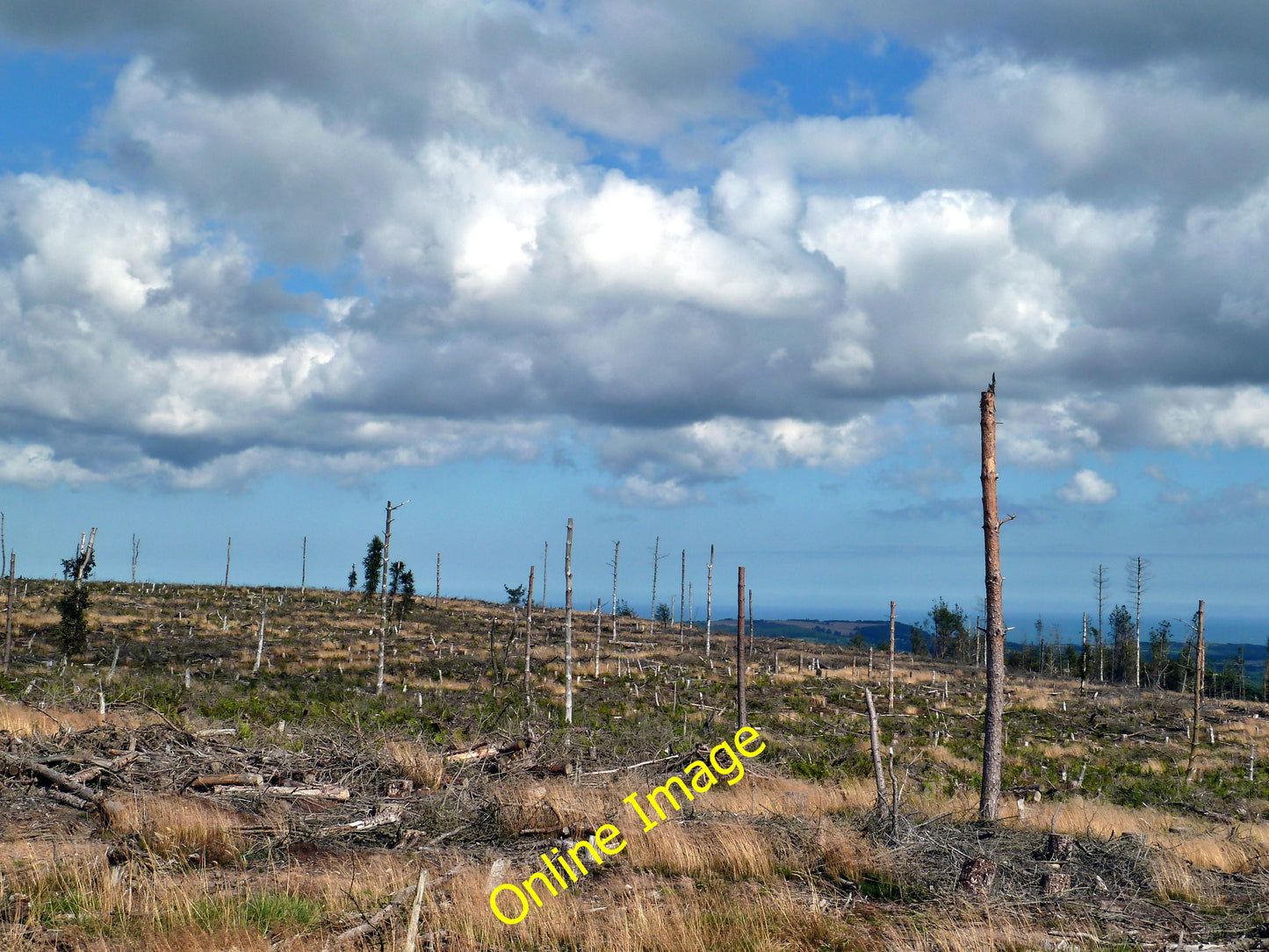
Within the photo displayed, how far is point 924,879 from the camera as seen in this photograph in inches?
417

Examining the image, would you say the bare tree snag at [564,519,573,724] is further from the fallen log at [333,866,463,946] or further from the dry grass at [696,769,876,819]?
the fallen log at [333,866,463,946]

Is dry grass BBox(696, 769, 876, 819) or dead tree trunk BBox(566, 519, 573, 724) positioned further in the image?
dead tree trunk BBox(566, 519, 573, 724)

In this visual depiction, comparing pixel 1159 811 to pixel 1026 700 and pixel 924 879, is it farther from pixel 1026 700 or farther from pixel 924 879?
pixel 1026 700

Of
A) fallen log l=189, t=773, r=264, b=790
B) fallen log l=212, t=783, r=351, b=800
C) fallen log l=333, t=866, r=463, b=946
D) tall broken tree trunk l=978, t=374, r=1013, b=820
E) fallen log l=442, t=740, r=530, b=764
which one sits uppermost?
tall broken tree trunk l=978, t=374, r=1013, b=820

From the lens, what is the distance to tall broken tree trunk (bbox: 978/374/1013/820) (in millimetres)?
14383

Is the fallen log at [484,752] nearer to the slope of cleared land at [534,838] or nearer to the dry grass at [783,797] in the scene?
the slope of cleared land at [534,838]

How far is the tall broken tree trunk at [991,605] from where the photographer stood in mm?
14383

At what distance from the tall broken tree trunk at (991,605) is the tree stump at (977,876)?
3.97 m

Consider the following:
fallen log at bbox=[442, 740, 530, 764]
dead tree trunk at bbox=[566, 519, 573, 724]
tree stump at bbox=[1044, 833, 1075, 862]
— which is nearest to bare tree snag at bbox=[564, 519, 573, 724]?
dead tree trunk at bbox=[566, 519, 573, 724]

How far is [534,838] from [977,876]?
20.1 ft

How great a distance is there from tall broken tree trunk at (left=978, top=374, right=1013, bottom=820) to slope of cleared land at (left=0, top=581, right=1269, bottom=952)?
0.83m

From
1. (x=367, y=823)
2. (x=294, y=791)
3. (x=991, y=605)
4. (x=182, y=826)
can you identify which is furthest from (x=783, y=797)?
(x=182, y=826)

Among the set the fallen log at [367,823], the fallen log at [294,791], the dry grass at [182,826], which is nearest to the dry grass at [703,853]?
the fallen log at [367,823]

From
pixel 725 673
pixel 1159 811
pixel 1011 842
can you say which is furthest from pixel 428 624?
pixel 1011 842
